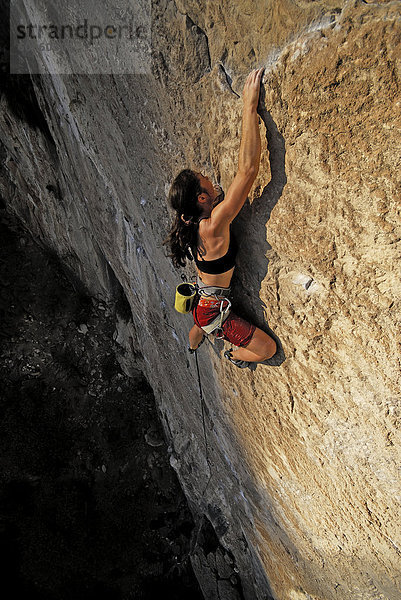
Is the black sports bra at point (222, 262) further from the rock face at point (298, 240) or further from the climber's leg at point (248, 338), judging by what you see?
the climber's leg at point (248, 338)

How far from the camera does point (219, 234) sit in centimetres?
179

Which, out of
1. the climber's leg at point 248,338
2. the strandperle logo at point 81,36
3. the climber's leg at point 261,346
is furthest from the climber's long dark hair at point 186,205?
the strandperle logo at point 81,36

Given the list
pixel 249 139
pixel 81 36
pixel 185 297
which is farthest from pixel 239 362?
pixel 81 36

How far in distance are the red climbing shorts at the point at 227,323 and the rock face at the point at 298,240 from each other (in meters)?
0.11

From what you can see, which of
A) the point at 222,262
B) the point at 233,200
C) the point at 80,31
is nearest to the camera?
the point at 233,200

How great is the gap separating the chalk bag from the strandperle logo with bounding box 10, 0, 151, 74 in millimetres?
1370

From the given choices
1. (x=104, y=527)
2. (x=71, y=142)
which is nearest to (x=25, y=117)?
(x=71, y=142)

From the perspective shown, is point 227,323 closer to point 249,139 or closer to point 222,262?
point 222,262

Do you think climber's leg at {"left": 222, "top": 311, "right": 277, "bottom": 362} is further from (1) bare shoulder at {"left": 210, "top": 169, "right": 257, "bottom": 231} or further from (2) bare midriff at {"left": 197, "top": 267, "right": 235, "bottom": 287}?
(1) bare shoulder at {"left": 210, "top": 169, "right": 257, "bottom": 231}

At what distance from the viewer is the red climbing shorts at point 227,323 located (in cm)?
204

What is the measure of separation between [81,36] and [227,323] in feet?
8.79

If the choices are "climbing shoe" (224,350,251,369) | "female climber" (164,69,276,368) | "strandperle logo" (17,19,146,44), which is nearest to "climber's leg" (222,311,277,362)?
"female climber" (164,69,276,368)

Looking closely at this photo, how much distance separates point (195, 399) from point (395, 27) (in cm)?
340

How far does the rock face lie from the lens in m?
1.24
